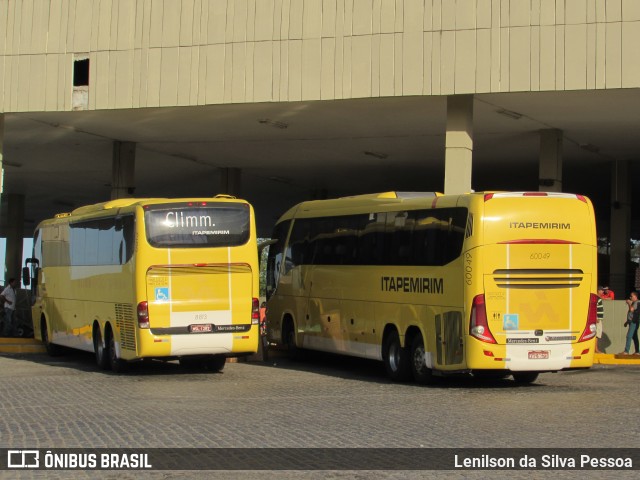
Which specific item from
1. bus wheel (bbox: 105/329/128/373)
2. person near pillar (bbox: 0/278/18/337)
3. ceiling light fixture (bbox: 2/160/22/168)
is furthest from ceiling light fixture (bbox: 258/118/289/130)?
ceiling light fixture (bbox: 2/160/22/168)

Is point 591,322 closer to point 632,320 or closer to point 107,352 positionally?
point 632,320

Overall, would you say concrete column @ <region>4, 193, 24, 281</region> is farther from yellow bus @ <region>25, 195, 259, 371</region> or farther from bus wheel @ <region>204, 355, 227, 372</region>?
yellow bus @ <region>25, 195, 259, 371</region>

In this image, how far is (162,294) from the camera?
20297 millimetres

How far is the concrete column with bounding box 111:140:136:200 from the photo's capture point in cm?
3438

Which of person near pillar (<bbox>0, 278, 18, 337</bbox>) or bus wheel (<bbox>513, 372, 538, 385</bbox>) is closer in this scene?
bus wheel (<bbox>513, 372, 538, 385</bbox>)

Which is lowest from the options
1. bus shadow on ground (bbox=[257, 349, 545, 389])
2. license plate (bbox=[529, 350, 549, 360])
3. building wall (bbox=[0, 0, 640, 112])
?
bus shadow on ground (bbox=[257, 349, 545, 389])

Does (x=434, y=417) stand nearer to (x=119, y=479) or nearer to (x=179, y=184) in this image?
(x=119, y=479)

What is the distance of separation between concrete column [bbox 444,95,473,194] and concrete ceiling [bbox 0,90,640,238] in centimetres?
48

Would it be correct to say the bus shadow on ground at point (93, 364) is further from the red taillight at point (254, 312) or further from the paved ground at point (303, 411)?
the red taillight at point (254, 312)

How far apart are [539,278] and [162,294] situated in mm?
6906

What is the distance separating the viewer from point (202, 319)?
20.5 m

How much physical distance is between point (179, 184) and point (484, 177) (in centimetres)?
1310

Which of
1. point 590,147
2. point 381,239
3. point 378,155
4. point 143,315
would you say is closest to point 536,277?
point 381,239

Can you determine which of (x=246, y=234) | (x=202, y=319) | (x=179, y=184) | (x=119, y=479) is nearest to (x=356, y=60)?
(x=246, y=234)
